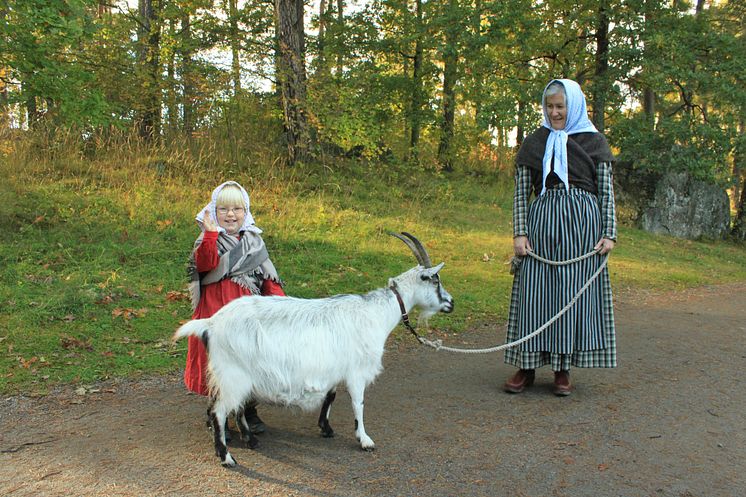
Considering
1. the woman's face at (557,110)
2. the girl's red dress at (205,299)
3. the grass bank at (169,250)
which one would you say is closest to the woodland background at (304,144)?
the grass bank at (169,250)

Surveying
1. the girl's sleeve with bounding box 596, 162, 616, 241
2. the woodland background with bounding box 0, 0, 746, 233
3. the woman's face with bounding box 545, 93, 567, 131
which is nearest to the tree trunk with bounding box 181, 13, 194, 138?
the woodland background with bounding box 0, 0, 746, 233

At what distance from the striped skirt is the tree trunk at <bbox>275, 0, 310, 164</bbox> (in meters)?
8.48

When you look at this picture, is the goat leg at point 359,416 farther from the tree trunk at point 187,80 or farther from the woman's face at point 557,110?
the tree trunk at point 187,80

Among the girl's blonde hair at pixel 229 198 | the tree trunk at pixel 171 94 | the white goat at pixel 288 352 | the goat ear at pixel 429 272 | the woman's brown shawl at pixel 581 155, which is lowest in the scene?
the white goat at pixel 288 352

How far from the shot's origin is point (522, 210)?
5.22m

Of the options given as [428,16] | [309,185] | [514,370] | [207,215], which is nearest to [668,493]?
[514,370]

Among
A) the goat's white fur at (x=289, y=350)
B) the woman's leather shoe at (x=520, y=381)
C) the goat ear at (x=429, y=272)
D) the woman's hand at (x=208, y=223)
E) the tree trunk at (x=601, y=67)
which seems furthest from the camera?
the tree trunk at (x=601, y=67)

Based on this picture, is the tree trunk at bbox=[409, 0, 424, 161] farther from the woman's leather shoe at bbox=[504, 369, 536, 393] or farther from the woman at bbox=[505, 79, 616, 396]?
the woman's leather shoe at bbox=[504, 369, 536, 393]

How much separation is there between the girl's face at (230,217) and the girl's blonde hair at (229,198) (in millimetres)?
20

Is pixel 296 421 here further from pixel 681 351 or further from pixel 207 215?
pixel 681 351

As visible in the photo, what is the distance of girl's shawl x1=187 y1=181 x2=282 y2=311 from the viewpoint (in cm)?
422

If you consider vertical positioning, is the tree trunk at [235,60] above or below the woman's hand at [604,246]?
above

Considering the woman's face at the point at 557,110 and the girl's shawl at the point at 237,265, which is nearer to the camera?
the girl's shawl at the point at 237,265

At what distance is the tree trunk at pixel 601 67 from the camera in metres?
15.7
